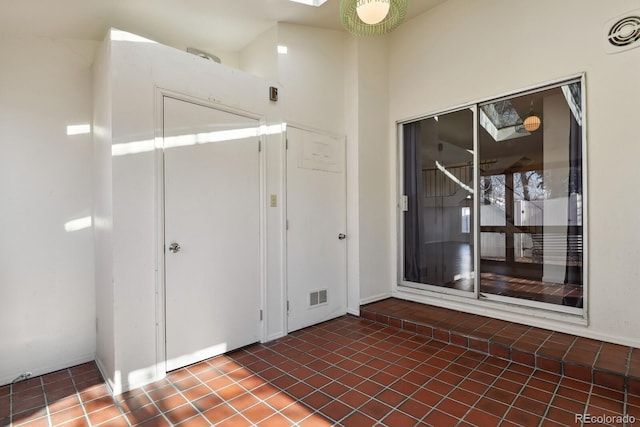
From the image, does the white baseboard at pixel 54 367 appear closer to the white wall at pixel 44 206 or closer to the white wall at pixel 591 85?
the white wall at pixel 44 206

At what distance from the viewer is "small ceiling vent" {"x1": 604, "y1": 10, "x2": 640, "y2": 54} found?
7.93 ft

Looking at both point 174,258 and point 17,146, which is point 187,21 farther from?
point 174,258

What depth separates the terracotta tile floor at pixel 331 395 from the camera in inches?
74.8

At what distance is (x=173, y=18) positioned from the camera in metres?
2.84

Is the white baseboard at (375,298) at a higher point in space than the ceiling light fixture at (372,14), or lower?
lower

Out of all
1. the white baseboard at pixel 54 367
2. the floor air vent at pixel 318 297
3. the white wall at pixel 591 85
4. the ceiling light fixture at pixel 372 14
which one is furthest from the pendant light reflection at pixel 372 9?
the white baseboard at pixel 54 367

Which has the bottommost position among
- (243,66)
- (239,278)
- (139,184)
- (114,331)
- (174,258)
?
(114,331)

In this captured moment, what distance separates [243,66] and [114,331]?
2.85m

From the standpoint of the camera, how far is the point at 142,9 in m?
2.61

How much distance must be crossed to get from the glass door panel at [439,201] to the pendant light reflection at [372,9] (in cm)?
191

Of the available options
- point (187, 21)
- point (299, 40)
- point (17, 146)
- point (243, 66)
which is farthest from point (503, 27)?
point (17, 146)

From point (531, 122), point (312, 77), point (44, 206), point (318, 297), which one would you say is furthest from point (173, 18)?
point (531, 122)

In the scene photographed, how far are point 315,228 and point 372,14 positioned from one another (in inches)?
82.1

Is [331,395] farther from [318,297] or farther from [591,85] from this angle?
[591,85]
